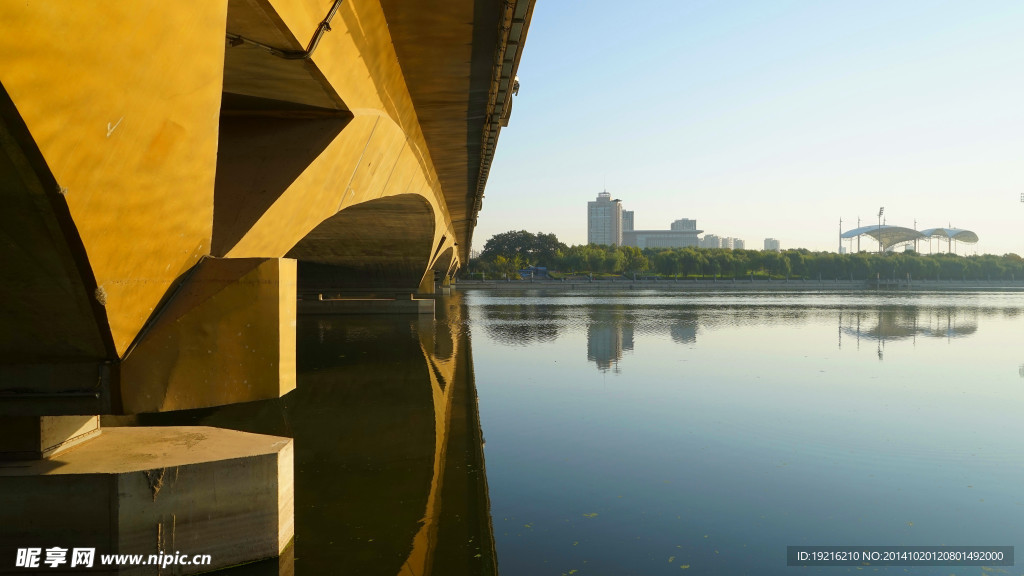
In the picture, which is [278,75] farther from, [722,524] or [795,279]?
[795,279]

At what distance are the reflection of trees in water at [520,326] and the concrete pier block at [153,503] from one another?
20.0 meters

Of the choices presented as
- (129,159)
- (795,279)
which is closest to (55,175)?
(129,159)

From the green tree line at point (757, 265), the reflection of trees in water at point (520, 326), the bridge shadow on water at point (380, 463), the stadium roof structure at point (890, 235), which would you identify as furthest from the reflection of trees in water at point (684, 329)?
the stadium roof structure at point (890, 235)

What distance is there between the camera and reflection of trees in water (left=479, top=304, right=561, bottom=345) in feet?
92.2

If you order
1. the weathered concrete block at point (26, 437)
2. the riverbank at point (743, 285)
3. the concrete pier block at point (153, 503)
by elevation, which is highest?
the riverbank at point (743, 285)

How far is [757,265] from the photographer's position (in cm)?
13650

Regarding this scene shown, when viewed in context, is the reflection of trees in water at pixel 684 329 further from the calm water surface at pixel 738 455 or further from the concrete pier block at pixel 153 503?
the concrete pier block at pixel 153 503

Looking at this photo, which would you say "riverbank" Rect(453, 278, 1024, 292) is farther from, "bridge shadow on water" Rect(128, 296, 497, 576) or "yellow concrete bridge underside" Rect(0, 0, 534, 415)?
"yellow concrete bridge underside" Rect(0, 0, 534, 415)

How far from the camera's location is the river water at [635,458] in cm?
700

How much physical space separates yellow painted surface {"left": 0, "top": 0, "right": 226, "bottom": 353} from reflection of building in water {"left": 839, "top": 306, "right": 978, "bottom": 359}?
895 inches

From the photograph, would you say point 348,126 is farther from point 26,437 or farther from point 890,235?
point 890,235

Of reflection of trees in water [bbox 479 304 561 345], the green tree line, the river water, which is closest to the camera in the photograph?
the river water

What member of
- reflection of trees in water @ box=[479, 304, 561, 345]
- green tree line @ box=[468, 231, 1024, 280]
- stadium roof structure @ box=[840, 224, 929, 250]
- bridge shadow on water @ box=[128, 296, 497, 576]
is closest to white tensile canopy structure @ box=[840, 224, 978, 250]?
stadium roof structure @ box=[840, 224, 929, 250]

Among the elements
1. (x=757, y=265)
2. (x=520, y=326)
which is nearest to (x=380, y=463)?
(x=520, y=326)
